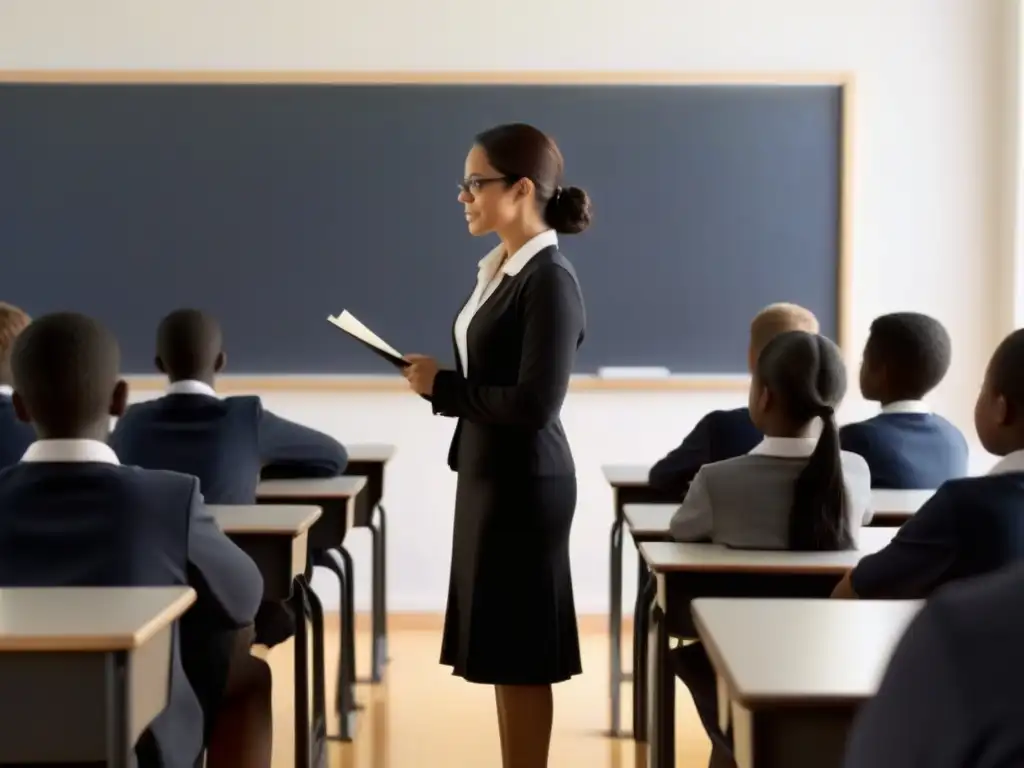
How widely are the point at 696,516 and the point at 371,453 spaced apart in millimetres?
1942

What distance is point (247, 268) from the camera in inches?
193

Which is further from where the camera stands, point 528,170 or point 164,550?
point 528,170

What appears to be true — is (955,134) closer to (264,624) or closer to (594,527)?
(594,527)

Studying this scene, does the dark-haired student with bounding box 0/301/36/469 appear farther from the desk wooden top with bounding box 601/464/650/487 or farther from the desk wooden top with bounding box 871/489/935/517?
the desk wooden top with bounding box 871/489/935/517

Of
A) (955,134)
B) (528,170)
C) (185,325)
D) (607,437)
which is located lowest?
(607,437)

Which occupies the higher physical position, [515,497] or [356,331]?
[356,331]

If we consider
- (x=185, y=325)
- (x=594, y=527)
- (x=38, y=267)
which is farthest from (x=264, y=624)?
(x=38, y=267)

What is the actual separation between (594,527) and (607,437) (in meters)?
0.38

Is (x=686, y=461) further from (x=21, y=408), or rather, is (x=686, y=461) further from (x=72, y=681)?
(x=72, y=681)

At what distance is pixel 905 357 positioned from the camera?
Answer: 9.66 ft

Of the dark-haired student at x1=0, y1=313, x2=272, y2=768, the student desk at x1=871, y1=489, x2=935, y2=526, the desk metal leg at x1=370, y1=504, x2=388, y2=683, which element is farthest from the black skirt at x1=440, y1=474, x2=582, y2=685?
the desk metal leg at x1=370, y1=504, x2=388, y2=683

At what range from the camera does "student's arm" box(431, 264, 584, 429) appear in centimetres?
243

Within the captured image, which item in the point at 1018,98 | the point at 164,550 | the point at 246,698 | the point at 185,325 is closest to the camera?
the point at 164,550

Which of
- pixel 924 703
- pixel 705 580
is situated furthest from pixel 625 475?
pixel 924 703
